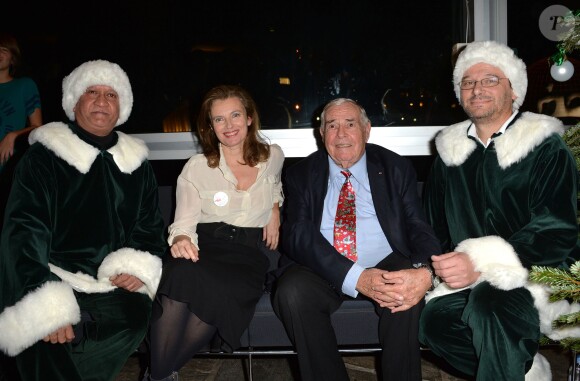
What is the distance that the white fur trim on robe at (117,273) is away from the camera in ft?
6.87

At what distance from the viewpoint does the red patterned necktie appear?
2.25m

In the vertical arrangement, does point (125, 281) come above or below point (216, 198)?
below

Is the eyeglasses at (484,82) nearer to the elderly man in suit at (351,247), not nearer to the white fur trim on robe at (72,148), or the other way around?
the elderly man in suit at (351,247)

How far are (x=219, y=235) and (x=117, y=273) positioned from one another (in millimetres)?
495

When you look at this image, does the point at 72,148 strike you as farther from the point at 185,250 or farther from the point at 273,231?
the point at 273,231

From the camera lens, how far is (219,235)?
7.80ft

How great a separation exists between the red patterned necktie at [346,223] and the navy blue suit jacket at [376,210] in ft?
0.28

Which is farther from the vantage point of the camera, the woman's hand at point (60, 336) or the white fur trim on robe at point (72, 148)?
the white fur trim on robe at point (72, 148)

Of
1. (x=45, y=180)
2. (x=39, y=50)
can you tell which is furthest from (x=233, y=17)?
(x=45, y=180)

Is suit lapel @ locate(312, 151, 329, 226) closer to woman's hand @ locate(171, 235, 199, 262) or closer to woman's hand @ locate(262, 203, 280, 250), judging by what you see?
woman's hand @ locate(262, 203, 280, 250)

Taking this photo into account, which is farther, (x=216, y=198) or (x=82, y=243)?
(x=216, y=198)

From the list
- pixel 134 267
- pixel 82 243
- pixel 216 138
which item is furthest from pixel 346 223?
pixel 82 243

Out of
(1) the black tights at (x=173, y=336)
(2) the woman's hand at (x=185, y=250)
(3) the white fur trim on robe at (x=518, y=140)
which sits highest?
(3) the white fur trim on robe at (x=518, y=140)
